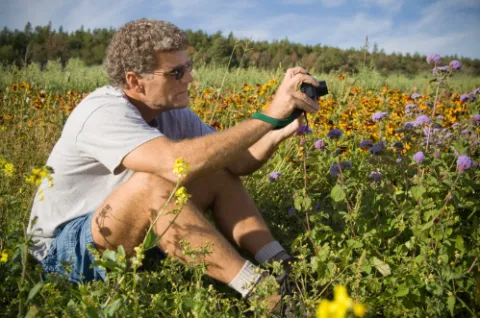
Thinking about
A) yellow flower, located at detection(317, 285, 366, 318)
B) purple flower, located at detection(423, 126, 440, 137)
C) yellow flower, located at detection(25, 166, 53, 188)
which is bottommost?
yellow flower, located at detection(317, 285, 366, 318)

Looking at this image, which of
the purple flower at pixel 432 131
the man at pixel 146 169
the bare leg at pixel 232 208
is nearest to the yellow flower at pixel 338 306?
the man at pixel 146 169

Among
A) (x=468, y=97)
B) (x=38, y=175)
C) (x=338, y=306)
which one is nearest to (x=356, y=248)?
(x=468, y=97)

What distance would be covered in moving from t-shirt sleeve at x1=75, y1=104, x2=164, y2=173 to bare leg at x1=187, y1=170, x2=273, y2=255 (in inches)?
18.4

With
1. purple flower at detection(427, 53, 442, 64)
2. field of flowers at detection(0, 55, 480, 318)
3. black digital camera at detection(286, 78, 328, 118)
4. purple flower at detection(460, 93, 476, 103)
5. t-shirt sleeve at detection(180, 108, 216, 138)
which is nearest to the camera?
field of flowers at detection(0, 55, 480, 318)

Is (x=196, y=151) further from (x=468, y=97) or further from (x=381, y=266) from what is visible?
(x=468, y=97)

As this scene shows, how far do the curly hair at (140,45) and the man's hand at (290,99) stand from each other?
0.62m

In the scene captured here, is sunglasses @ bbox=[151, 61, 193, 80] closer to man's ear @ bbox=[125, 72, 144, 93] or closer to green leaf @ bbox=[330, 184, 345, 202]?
man's ear @ bbox=[125, 72, 144, 93]

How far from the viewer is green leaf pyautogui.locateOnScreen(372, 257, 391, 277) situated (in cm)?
186

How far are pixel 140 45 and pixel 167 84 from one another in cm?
24

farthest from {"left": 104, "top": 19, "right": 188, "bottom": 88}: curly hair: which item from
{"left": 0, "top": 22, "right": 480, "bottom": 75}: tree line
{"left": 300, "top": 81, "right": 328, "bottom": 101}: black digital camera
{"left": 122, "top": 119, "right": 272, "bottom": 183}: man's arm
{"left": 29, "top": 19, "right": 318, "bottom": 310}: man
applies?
{"left": 0, "top": 22, "right": 480, "bottom": 75}: tree line

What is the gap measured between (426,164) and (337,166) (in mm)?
387

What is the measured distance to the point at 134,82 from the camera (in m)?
2.21

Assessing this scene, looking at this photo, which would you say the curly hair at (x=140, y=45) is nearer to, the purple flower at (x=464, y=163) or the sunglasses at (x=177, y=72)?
the sunglasses at (x=177, y=72)

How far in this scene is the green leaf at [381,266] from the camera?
6.12 ft
